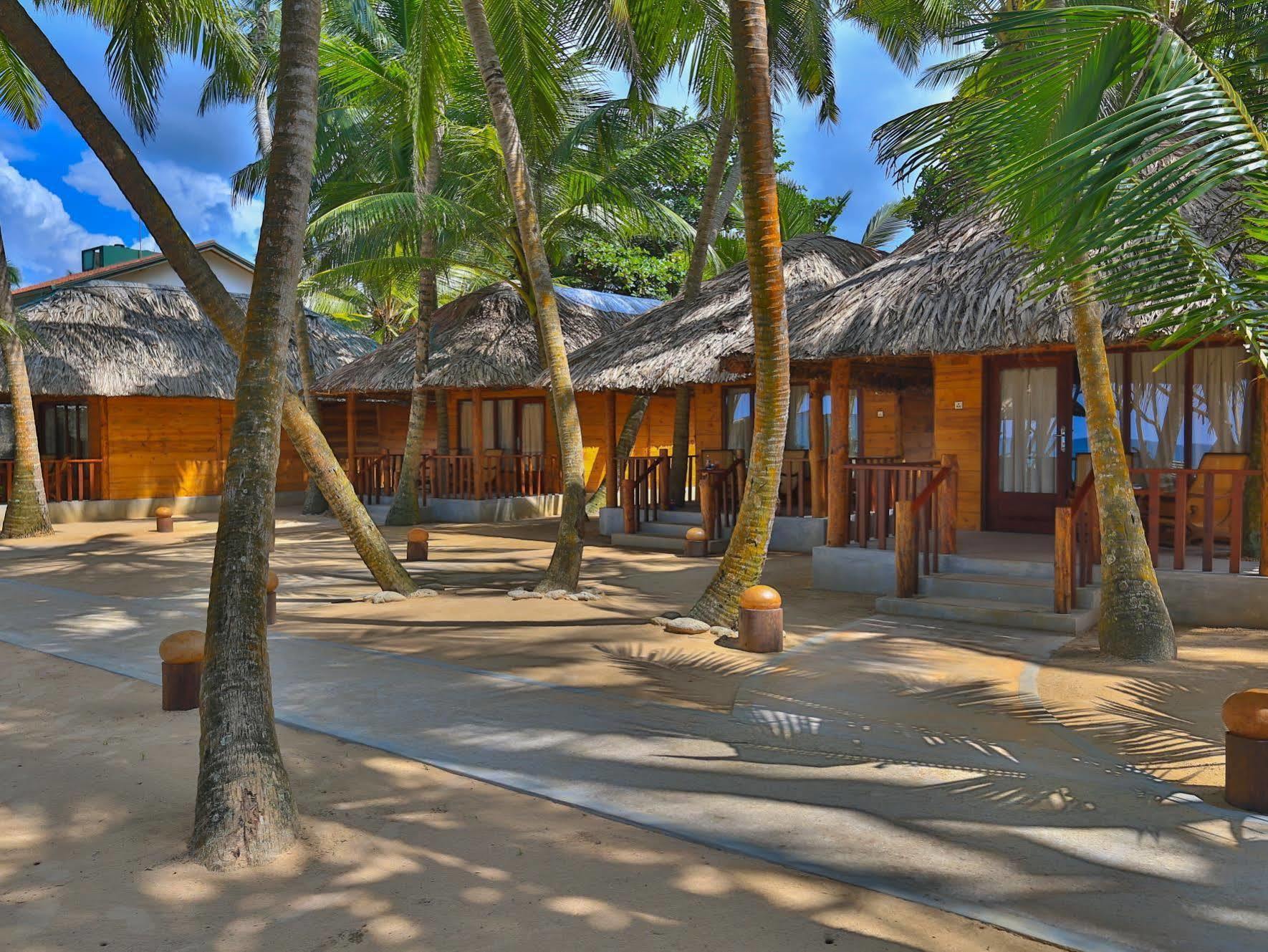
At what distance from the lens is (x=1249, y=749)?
3932 millimetres

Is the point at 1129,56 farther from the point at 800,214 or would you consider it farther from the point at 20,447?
the point at 800,214

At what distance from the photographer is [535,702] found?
566cm

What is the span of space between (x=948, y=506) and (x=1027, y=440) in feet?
9.02

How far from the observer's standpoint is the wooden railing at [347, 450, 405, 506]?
62.4ft

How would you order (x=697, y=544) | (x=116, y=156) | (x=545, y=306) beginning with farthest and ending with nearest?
(x=697, y=544) → (x=545, y=306) → (x=116, y=156)

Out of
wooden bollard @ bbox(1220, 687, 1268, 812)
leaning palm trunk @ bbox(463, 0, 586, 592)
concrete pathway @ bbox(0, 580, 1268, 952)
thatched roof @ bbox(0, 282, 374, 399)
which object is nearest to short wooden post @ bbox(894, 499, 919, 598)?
concrete pathway @ bbox(0, 580, 1268, 952)

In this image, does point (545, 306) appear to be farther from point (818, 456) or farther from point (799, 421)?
point (799, 421)

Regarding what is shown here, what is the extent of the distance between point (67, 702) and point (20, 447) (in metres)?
11.3

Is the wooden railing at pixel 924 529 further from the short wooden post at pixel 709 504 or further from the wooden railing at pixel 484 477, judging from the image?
the wooden railing at pixel 484 477

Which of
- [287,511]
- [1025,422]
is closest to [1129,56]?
[1025,422]

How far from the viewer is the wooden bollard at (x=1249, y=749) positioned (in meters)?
3.91

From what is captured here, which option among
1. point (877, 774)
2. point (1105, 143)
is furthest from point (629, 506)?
point (1105, 143)

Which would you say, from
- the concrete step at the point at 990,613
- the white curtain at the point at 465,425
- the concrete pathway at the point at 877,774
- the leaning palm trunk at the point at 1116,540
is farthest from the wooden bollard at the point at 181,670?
the white curtain at the point at 465,425

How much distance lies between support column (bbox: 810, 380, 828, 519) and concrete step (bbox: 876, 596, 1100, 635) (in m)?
3.42
